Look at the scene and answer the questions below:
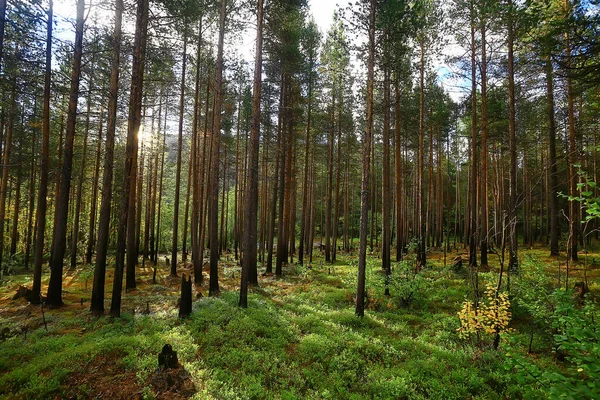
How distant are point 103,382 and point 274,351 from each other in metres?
3.59

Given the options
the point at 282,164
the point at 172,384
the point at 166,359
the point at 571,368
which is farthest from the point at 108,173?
the point at 571,368

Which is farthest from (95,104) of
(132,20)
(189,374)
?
(189,374)

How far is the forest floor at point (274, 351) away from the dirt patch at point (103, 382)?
0.02 metres

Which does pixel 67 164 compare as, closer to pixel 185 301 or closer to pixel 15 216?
pixel 185 301

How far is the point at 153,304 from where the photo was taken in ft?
35.9

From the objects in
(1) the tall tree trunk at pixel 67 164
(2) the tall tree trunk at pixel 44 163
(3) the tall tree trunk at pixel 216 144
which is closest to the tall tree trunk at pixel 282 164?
(3) the tall tree trunk at pixel 216 144

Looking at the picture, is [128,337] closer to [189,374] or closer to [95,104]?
[189,374]

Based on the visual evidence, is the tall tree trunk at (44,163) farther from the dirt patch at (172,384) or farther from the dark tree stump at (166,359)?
the dirt patch at (172,384)

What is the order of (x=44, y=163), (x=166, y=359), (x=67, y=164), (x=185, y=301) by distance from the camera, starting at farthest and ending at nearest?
(x=44, y=163) < (x=67, y=164) < (x=185, y=301) < (x=166, y=359)

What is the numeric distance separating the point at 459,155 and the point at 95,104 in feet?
119

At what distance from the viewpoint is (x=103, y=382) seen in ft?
18.1

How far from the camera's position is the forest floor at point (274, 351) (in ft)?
17.7

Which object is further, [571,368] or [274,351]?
[274,351]

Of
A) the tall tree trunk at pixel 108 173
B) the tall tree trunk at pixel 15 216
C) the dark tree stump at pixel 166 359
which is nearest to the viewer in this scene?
the dark tree stump at pixel 166 359
